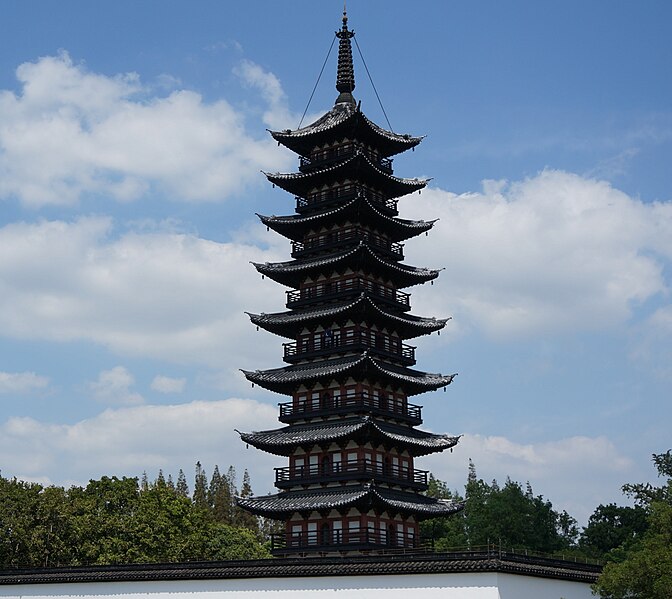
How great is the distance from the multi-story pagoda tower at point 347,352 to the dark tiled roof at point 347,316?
0.12 meters

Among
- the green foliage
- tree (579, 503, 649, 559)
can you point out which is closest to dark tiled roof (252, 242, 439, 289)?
the green foliage

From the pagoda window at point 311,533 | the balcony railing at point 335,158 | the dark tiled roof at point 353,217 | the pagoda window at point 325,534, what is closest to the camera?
the pagoda window at point 325,534

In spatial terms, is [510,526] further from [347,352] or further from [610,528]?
[347,352]

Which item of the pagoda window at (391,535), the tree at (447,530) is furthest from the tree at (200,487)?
the pagoda window at (391,535)

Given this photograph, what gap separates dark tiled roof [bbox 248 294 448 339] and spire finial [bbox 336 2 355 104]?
56.5 ft

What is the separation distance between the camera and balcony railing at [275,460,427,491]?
5266 cm

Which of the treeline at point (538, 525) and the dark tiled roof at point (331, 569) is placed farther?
the treeline at point (538, 525)

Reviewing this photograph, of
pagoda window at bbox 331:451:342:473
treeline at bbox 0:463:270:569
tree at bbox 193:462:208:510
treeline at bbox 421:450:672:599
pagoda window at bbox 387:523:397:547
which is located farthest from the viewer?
tree at bbox 193:462:208:510

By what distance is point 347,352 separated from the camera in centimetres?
5659

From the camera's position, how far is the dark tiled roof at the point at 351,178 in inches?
2384

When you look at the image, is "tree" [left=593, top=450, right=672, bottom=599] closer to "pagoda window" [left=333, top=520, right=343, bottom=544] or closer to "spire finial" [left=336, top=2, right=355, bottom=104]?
"pagoda window" [left=333, top=520, right=343, bottom=544]

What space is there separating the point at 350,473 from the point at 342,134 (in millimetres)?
23890

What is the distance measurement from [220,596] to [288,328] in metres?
19.7

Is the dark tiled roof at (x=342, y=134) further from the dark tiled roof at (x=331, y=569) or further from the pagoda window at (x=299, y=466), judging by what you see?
the dark tiled roof at (x=331, y=569)
